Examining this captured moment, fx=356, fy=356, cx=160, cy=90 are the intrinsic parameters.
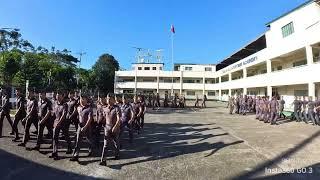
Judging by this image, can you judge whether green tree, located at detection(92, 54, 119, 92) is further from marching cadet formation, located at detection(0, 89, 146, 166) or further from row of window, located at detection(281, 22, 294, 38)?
marching cadet formation, located at detection(0, 89, 146, 166)

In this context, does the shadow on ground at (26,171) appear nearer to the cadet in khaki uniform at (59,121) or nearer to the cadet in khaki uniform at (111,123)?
the cadet in khaki uniform at (59,121)

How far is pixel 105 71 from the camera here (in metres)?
78.9

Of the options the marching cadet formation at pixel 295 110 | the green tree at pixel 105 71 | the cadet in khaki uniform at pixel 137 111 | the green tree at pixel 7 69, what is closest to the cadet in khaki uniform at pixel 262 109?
the marching cadet formation at pixel 295 110

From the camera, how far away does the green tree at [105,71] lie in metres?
76.5

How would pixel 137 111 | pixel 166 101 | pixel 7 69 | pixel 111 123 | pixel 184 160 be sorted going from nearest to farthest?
pixel 111 123, pixel 184 160, pixel 137 111, pixel 166 101, pixel 7 69

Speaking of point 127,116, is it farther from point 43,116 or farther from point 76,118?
point 43,116

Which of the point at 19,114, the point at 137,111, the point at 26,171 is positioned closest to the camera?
the point at 26,171

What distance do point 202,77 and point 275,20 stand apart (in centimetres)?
3750

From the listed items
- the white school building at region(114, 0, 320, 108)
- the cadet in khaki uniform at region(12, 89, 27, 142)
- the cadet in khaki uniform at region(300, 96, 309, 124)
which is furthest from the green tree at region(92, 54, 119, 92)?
the cadet in khaki uniform at region(12, 89, 27, 142)

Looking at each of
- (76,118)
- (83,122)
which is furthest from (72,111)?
(83,122)

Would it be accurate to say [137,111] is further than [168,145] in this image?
Yes

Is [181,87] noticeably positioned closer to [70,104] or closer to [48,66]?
[48,66]

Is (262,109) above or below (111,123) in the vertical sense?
above

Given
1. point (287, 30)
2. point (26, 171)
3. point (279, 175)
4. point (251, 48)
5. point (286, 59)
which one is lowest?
point (279, 175)
